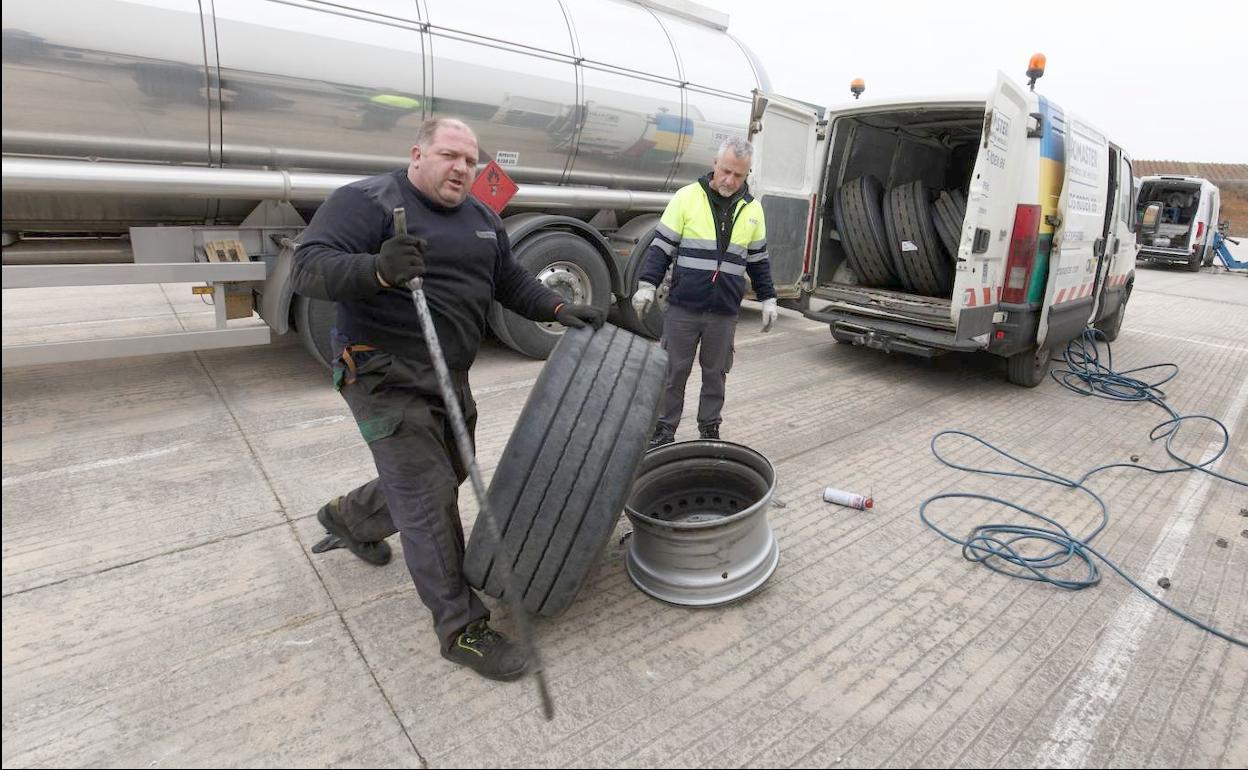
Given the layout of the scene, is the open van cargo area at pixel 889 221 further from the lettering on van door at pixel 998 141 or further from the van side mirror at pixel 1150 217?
the van side mirror at pixel 1150 217

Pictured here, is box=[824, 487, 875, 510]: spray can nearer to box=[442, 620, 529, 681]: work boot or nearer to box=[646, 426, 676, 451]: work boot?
box=[646, 426, 676, 451]: work boot

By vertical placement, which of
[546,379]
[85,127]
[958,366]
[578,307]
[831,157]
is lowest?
[958,366]

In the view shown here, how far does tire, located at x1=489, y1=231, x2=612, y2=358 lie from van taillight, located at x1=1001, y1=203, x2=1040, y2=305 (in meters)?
3.10

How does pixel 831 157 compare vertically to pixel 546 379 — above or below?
above

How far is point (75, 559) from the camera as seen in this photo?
282 centimetres

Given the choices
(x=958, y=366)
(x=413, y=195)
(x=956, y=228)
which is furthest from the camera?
(x=958, y=366)

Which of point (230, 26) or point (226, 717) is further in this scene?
point (230, 26)

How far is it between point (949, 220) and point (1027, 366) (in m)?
1.35

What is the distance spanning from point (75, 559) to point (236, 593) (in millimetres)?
749

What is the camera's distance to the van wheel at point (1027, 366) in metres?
5.71

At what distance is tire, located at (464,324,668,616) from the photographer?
89.2 inches

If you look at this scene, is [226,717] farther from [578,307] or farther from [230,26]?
[230,26]

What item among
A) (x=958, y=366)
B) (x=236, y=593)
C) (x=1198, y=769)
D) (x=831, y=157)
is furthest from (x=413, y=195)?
(x=958, y=366)

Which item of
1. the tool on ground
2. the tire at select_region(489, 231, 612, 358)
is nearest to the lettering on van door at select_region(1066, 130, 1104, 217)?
the tire at select_region(489, 231, 612, 358)
